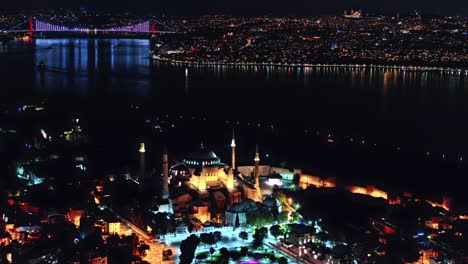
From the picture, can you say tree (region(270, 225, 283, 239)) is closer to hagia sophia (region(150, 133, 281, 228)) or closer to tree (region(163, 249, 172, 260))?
hagia sophia (region(150, 133, 281, 228))

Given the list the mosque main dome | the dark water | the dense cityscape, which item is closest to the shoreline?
the dark water

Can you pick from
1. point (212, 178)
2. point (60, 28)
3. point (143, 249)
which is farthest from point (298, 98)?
point (60, 28)

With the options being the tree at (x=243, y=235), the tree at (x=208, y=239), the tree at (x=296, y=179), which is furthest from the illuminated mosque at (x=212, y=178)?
the tree at (x=208, y=239)

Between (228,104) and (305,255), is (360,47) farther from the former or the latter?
(305,255)

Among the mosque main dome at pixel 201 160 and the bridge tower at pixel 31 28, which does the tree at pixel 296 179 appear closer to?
the mosque main dome at pixel 201 160

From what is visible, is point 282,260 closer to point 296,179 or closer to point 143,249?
point 143,249
